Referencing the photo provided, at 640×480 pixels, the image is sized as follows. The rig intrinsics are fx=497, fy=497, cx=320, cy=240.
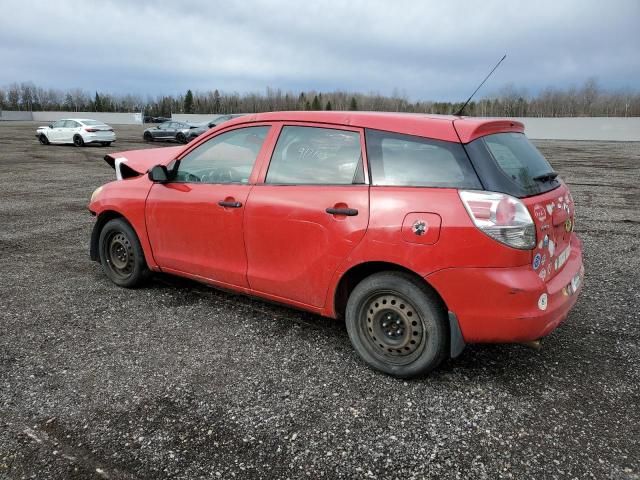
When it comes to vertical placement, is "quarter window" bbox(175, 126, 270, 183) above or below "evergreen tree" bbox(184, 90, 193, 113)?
Answer: below

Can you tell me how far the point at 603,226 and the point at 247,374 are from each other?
22.6 feet

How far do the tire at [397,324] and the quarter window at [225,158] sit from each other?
1.35m

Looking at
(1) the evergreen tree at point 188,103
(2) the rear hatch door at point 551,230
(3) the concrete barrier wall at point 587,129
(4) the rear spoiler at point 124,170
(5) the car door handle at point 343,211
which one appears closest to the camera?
(2) the rear hatch door at point 551,230

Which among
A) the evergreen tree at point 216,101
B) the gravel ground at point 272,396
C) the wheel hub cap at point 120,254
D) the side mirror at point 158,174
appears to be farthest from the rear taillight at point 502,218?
the evergreen tree at point 216,101

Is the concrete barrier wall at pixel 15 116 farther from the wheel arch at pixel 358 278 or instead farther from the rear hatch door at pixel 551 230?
the rear hatch door at pixel 551 230

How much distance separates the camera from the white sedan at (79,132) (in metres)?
24.8

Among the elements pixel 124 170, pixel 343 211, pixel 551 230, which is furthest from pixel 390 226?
pixel 124 170

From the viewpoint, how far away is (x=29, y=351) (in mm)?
3520

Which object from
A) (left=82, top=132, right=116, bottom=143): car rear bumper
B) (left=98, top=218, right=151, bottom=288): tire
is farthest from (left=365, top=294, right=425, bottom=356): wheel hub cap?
(left=82, top=132, right=116, bottom=143): car rear bumper

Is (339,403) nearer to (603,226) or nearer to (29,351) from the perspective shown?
(29,351)

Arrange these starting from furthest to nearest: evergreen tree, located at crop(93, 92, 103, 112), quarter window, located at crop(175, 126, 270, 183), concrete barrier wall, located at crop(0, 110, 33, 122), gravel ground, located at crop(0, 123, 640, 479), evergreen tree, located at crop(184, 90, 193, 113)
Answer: evergreen tree, located at crop(93, 92, 103, 112) < evergreen tree, located at crop(184, 90, 193, 113) < concrete barrier wall, located at crop(0, 110, 33, 122) < quarter window, located at crop(175, 126, 270, 183) < gravel ground, located at crop(0, 123, 640, 479)

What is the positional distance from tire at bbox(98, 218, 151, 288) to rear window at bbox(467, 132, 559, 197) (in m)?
3.19

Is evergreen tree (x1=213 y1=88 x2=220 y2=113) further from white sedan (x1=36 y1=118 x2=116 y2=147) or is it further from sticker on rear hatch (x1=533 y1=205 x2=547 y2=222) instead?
sticker on rear hatch (x1=533 y1=205 x2=547 y2=222)

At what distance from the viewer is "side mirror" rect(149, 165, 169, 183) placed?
4.21 meters
